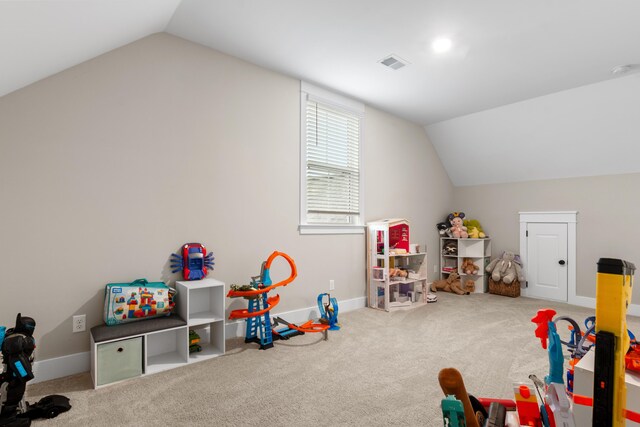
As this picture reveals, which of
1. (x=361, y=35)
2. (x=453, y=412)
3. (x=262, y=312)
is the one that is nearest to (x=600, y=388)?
(x=453, y=412)

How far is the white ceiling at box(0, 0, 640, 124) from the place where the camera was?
1.84 metres

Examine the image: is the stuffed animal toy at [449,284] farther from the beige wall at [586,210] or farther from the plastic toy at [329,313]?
the plastic toy at [329,313]

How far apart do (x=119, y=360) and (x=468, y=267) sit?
180 inches

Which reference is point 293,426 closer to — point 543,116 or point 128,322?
point 128,322

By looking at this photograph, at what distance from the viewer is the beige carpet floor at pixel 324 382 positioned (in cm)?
178

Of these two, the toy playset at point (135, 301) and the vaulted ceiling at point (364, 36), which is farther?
the toy playset at point (135, 301)

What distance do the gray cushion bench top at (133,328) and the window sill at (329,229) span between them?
154 cm

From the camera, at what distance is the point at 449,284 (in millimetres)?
5000

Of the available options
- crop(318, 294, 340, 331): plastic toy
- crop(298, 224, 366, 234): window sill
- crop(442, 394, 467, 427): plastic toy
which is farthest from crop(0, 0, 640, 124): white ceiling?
crop(318, 294, 340, 331): plastic toy

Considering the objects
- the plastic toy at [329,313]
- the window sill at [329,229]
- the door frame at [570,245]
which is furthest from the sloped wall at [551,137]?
the plastic toy at [329,313]

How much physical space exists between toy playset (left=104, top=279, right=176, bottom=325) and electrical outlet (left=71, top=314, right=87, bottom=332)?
0.16m

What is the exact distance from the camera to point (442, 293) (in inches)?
195

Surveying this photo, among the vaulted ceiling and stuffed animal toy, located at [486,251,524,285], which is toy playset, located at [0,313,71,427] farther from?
stuffed animal toy, located at [486,251,524,285]

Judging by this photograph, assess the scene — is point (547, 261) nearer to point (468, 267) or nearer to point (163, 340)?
point (468, 267)
